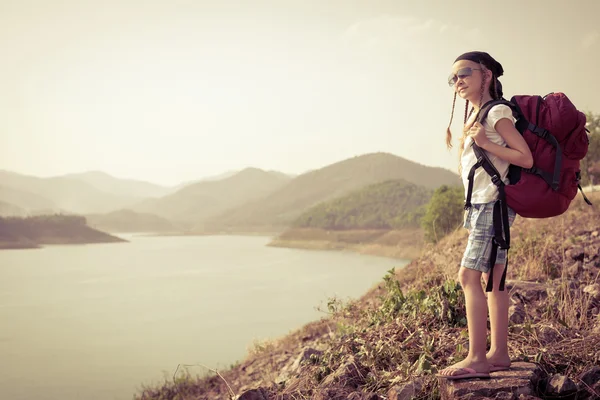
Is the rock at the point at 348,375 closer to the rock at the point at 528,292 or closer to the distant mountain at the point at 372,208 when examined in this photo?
the rock at the point at 528,292

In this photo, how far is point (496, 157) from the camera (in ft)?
9.62

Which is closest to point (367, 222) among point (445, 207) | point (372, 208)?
point (372, 208)

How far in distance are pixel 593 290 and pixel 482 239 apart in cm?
253

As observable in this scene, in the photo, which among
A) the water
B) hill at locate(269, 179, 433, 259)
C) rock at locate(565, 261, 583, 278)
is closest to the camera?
rock at locate(565, 261, 583, 278)

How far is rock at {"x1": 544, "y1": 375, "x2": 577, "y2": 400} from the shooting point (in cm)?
295

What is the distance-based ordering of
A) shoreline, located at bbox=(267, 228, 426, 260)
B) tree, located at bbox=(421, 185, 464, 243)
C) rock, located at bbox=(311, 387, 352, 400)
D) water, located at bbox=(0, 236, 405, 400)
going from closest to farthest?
rock, located at bbox=(311, 387, 352, 400) → water, located at bbox=(0, 236, 405, 400) → tree, located at bbox=(421, 185, 464, 243) → shoreline, located at bbox=(267, 228, 426, 260)

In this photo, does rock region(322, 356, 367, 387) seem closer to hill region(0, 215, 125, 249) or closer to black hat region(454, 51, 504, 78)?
black hat region(454, 51, 504, 78)

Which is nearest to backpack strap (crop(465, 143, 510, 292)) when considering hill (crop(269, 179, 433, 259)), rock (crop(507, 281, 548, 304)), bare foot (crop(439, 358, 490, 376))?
bare foot (crop(439, 358, 490, 376))

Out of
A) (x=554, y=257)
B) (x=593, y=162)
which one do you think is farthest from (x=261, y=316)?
(x=554, y=257)

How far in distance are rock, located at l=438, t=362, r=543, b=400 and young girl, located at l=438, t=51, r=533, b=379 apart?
5cm

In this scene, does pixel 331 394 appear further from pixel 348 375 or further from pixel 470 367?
pixel 470 367

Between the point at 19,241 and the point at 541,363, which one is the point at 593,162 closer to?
the point at 541,363

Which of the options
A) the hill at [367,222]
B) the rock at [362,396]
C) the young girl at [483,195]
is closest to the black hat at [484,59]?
the young girl at [483,195]

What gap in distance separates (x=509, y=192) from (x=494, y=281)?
630 millimetres
